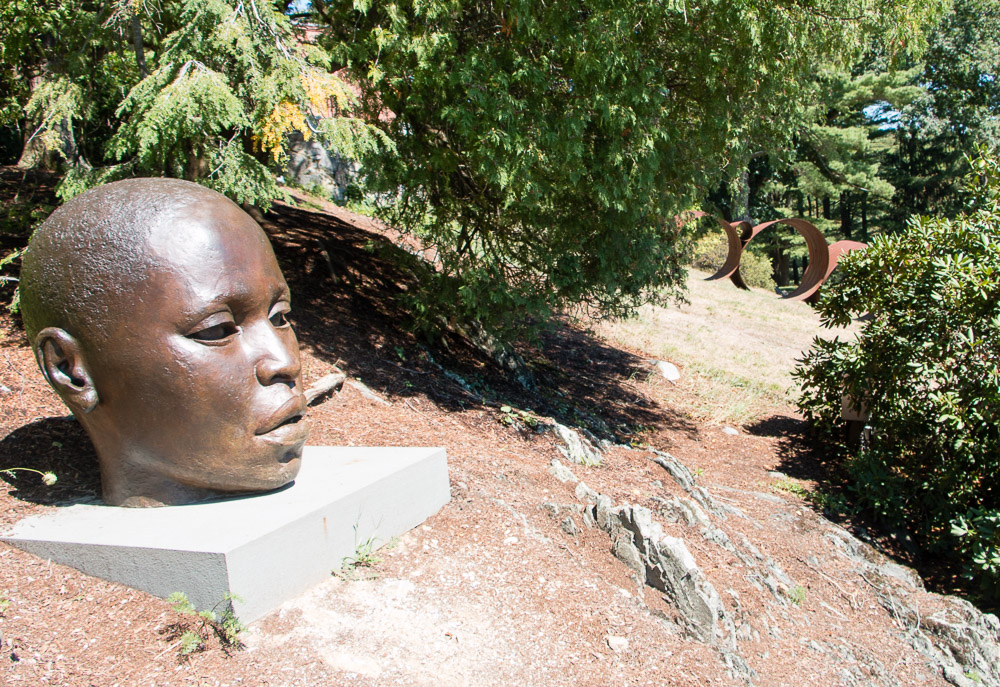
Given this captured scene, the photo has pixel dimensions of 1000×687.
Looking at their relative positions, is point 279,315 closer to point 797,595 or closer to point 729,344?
point 797,595

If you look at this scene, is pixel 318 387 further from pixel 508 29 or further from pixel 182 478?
pixel 508 29

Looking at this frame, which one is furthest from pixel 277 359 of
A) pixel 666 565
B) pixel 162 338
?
pixel 666 565

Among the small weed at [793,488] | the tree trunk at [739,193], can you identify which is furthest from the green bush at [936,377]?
the tree trunk at [739,193]

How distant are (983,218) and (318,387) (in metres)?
6.44

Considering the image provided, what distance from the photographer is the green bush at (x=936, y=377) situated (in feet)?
21.4

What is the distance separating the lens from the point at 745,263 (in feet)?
91.8

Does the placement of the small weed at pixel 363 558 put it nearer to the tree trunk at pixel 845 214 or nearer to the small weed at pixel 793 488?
the small weed at pixel 793 488

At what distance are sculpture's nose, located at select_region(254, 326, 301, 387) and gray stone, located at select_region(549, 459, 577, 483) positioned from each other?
8.08ft

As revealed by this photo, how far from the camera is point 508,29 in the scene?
686 cm

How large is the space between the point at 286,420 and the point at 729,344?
1194 cm

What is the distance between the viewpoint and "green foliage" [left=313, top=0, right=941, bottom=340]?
6543 mm

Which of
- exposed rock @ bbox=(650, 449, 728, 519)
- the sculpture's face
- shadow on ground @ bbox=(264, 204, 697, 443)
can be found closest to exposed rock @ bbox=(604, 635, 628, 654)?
the sculpture's face

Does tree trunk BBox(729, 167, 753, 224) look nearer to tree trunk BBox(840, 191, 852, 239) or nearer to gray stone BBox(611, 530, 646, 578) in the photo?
gray stone BBox(611, 530, 646, 578)

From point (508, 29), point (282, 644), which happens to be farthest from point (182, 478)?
point (508, 29)
